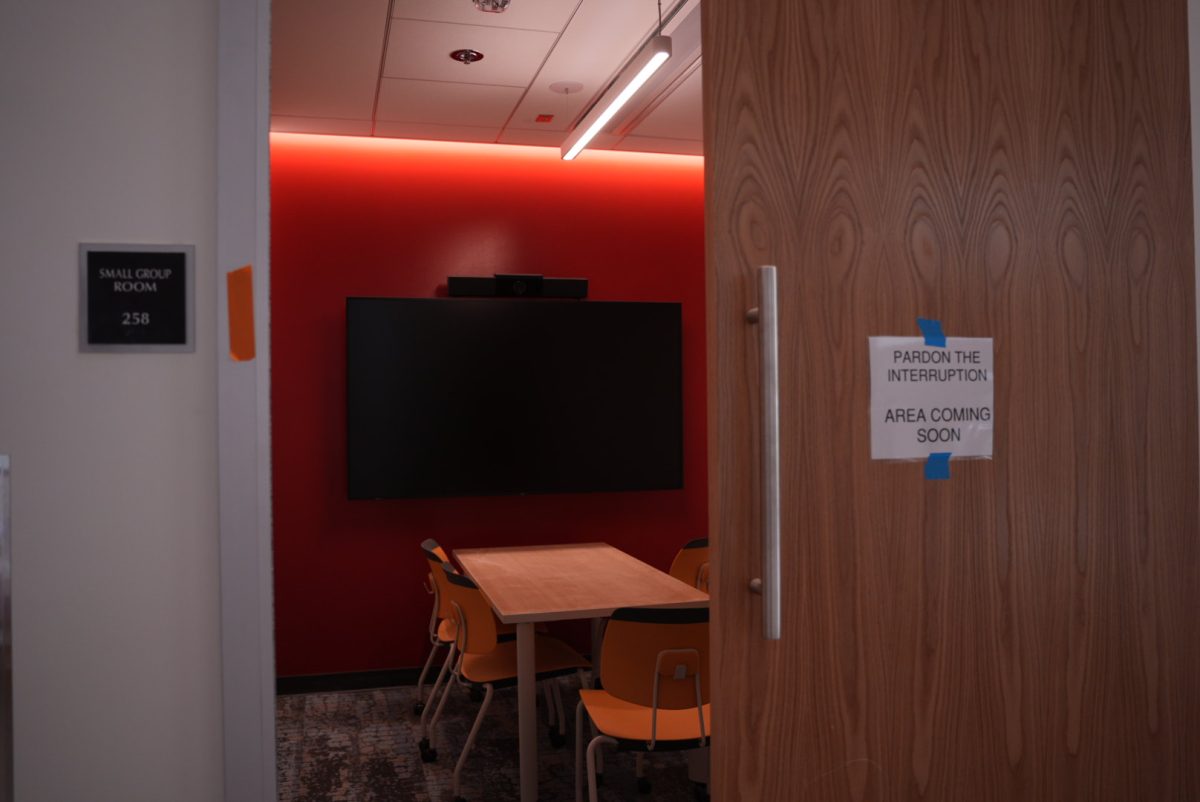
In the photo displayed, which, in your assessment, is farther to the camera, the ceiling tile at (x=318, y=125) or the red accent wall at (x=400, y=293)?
the red accent wall at (x=400, y=293)

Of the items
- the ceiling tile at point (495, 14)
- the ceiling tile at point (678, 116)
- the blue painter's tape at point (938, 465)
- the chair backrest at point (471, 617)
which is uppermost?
the ceiling tile at point (678, 116)

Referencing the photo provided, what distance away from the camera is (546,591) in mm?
4035

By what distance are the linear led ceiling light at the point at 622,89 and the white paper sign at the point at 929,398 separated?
2097 millimetres

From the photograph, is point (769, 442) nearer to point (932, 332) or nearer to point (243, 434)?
point (932, 332)

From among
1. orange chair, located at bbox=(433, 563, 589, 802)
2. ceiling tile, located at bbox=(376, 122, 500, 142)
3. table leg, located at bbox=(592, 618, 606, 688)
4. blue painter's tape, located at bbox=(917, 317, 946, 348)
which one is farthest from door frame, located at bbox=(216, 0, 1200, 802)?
ceiling tile, located at bbox=(376, 122, 500, 142)

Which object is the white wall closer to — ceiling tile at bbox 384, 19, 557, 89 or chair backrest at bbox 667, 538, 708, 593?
ceiling tile at bbox 384, 19, 557, 89

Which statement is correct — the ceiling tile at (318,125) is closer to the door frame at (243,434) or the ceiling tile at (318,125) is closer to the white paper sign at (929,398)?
the door frame at (243,434)

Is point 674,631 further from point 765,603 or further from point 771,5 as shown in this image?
point 771,5

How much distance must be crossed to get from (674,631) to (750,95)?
1828mm

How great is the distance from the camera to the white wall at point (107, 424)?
1.53m

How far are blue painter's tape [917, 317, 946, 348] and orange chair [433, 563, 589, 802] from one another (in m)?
2.39

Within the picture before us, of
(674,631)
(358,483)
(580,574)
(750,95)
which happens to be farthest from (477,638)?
(750,95)

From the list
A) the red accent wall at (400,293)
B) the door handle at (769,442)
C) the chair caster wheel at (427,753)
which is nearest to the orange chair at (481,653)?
the chair caster wheel at (427,753)

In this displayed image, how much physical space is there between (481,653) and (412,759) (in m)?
0.87
